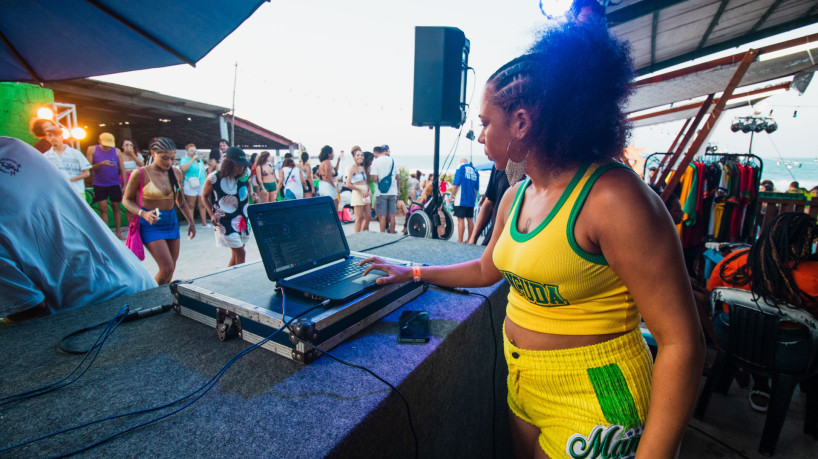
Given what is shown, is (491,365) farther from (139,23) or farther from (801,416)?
(139,23)

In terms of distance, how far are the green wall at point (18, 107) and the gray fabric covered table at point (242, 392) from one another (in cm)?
864

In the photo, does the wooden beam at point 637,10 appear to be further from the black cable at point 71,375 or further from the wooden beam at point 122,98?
the wooden beam at point 122,98

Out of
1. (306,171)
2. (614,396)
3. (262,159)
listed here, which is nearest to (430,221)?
(614,396)

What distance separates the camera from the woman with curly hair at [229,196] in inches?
159

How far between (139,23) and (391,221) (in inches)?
232

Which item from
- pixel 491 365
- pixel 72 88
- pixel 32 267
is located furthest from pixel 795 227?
pixel 72 88

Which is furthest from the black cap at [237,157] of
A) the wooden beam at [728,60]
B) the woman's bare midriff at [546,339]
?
the wooden beam at [728,60]

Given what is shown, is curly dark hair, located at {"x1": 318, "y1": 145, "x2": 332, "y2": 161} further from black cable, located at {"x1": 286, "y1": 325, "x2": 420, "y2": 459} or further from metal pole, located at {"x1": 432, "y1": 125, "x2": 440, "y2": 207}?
black cable, located at {"x1": 286, "y1": 325, "x2": 420, "y2": 459}

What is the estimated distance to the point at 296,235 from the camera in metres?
1.45

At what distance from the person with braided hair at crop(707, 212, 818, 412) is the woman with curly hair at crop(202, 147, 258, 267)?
467 cm

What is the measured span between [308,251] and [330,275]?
0.15m

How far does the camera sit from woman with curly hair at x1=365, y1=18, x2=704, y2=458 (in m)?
0.77

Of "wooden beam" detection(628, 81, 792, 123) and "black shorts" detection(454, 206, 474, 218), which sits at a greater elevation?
"wooden beam" detection(628, 81, 792, 123)

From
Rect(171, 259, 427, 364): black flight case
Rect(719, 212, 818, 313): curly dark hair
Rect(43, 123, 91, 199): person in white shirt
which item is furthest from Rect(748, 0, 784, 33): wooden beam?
Rect(43, 123, 91, 199): person in white shirt
